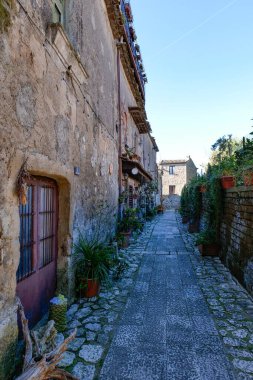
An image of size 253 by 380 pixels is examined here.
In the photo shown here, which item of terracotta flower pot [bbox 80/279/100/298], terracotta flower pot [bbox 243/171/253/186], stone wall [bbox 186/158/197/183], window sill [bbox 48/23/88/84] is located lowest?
terracotta flower pot [bbox 80/279/100/298]

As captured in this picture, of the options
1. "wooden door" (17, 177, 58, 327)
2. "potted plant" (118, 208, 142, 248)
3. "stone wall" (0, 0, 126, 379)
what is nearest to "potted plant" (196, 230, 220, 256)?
"potted plant" (118, 208, 142, 248)

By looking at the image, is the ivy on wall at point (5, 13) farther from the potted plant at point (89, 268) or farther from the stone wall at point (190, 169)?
the stone wall at point (190, 169)

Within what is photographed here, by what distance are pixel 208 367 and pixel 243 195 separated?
10.5 feet

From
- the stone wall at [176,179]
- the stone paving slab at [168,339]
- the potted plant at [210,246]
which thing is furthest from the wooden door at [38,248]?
the stone wall at [176,179]

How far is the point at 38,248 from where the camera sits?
3.45m

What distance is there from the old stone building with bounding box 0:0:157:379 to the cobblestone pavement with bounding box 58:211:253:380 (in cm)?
73

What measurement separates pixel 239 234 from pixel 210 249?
2.07 meters

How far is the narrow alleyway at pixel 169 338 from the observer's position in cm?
255

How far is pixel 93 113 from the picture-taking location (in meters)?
5.67

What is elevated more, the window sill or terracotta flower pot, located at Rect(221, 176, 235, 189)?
the window sill

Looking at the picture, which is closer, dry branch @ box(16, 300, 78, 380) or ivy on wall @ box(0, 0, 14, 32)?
dry branch @ box(16, 300, 78, 380)

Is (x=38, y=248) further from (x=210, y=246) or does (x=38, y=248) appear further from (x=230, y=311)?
(x=210, y=246)

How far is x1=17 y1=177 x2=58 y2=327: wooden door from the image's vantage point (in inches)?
121

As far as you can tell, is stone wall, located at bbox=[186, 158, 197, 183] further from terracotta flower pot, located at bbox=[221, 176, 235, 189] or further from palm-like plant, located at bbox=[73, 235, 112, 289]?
palm-like plant, located at bbox=[73, 235, 112, 289]
